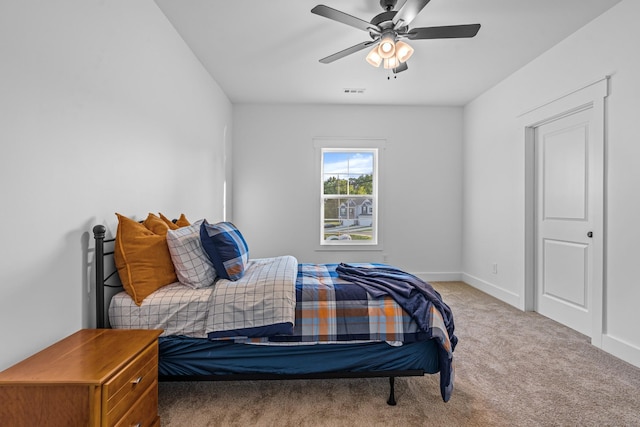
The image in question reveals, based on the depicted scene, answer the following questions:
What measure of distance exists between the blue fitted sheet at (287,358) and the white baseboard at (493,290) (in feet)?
8.42

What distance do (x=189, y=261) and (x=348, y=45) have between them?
2.58 m

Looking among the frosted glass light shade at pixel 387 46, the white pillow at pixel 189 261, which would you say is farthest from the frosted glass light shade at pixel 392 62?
the white pillow at pixel 189 261

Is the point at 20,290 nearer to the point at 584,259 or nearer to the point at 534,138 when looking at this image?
the point at 584,259

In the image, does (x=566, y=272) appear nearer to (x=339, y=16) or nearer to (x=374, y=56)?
(x=374, y=56)

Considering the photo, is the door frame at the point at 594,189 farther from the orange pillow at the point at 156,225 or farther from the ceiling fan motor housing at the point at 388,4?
the orange pillow at the point at 156,225

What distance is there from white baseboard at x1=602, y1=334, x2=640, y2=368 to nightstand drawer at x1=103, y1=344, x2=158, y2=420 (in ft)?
10.7

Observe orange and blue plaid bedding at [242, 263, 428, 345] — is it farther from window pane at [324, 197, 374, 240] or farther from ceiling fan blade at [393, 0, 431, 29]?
window pane at [324, 197, 374, 240]

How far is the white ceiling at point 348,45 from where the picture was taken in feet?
9.24

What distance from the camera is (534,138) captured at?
3.96 metres

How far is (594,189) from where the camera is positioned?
3.01 metres

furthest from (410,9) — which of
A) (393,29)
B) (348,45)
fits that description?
(348,45)

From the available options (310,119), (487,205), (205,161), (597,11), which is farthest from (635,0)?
(205,161)

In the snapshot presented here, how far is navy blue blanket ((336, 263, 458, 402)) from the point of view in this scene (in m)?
2.01

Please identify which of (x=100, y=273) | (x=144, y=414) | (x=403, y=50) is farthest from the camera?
(x=403, y=50)
